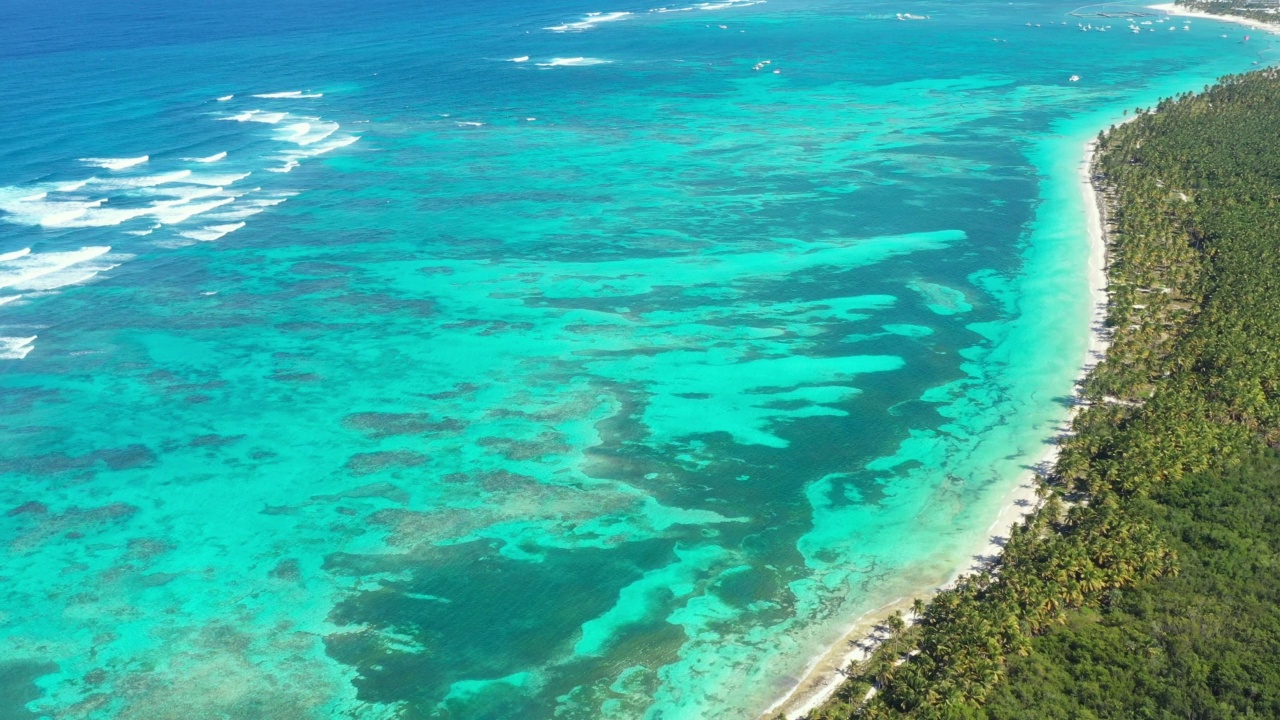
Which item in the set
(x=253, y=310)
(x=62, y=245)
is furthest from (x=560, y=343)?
(x=62, y=245)

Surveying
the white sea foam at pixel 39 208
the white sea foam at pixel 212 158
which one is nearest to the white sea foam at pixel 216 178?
the white sea foam at pixel 212 158

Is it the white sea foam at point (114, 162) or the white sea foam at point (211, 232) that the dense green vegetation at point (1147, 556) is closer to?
the white sea foam at point (211, 232)

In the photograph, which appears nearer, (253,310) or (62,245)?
(253,310)

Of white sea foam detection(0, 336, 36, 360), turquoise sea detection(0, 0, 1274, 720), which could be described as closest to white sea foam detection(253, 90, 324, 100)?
turquoise sea detection(0, 0, 1274, 720)

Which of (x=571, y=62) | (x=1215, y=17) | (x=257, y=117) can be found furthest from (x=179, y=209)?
(x=1215, y=17)

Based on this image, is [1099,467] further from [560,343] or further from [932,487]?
[560,343]

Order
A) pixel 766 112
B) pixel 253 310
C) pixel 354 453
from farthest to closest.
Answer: pixel 766 112
pixel 253 310
pixel 354 453

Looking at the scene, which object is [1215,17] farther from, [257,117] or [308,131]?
[257,117]
